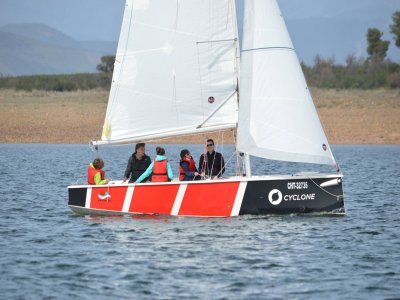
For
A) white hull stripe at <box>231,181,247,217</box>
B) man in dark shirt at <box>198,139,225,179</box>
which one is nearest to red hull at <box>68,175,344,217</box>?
white hull stripe at <box>231,181,247,217</box>

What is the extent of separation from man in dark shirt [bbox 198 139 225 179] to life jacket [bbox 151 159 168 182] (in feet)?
3.03

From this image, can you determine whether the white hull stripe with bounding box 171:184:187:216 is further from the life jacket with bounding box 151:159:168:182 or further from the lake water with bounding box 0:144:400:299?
the life jacket with bounding box 151:159:168:182

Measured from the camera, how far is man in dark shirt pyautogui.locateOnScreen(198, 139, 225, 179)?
24.8 m

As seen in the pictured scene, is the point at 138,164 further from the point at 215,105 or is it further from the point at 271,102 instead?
the point at 271,102

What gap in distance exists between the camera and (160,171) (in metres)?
24.3

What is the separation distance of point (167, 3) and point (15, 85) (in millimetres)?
57448

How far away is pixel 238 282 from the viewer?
17.4 meters

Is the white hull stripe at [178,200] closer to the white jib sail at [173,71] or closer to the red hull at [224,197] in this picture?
the red hull at [224,197]

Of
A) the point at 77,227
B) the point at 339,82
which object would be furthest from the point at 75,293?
the point at 339,82

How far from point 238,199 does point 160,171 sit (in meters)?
1.86

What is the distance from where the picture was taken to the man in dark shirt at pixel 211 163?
24.8 metres

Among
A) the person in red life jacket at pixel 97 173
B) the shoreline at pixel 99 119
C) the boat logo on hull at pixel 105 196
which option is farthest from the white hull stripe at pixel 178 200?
the shoreline at pixel 99 119

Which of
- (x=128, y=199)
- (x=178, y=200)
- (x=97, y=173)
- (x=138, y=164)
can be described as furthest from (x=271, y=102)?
(x=97, y=173)

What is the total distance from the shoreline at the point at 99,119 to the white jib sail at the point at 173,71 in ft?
112
